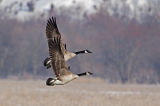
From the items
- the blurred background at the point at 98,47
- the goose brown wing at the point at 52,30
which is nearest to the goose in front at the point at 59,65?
the goose brown wing at the point at 52,30

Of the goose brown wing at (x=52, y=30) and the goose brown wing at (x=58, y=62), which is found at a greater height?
the goose brown wing at (x=52, y=30)

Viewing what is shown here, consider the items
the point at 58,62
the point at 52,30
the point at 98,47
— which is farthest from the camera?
the point at 98,47

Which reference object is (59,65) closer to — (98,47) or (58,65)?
(58,65)

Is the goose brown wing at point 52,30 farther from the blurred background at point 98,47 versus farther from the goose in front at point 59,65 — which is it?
the blurred background at point 98,47

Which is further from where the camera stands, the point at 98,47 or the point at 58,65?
the point at 98,47

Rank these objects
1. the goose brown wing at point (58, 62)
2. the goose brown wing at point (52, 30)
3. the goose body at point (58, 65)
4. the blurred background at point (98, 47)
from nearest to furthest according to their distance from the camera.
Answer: the goose body at point (58, 65) → the goose brown wing at point (58, 62) → the goose brown wing at point (52, 30) → the blurred background at point (98, 47)

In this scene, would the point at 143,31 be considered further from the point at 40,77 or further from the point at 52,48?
the point at 52,48

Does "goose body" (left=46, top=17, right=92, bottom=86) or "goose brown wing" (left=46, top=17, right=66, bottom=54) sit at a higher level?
"goose brown wing" (left=46, top=17, right=66, bottom=54)

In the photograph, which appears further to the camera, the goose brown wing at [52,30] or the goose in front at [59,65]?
the goose brown wing at [52,30]

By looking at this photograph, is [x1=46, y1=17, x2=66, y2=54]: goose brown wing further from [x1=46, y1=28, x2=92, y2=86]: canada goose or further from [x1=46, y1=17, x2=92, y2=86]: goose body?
[x1=46, y1=28, x2=92, y2=86]: canada goose

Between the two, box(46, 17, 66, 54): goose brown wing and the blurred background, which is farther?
the blurred background

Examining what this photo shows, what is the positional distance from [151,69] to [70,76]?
46.4m

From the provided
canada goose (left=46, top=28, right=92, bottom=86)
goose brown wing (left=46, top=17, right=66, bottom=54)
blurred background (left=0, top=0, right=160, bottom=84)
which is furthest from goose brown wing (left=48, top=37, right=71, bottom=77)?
blurred background (left=0, top=0, right=160, bottom=84)

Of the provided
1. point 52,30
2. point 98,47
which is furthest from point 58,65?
point 98,47
